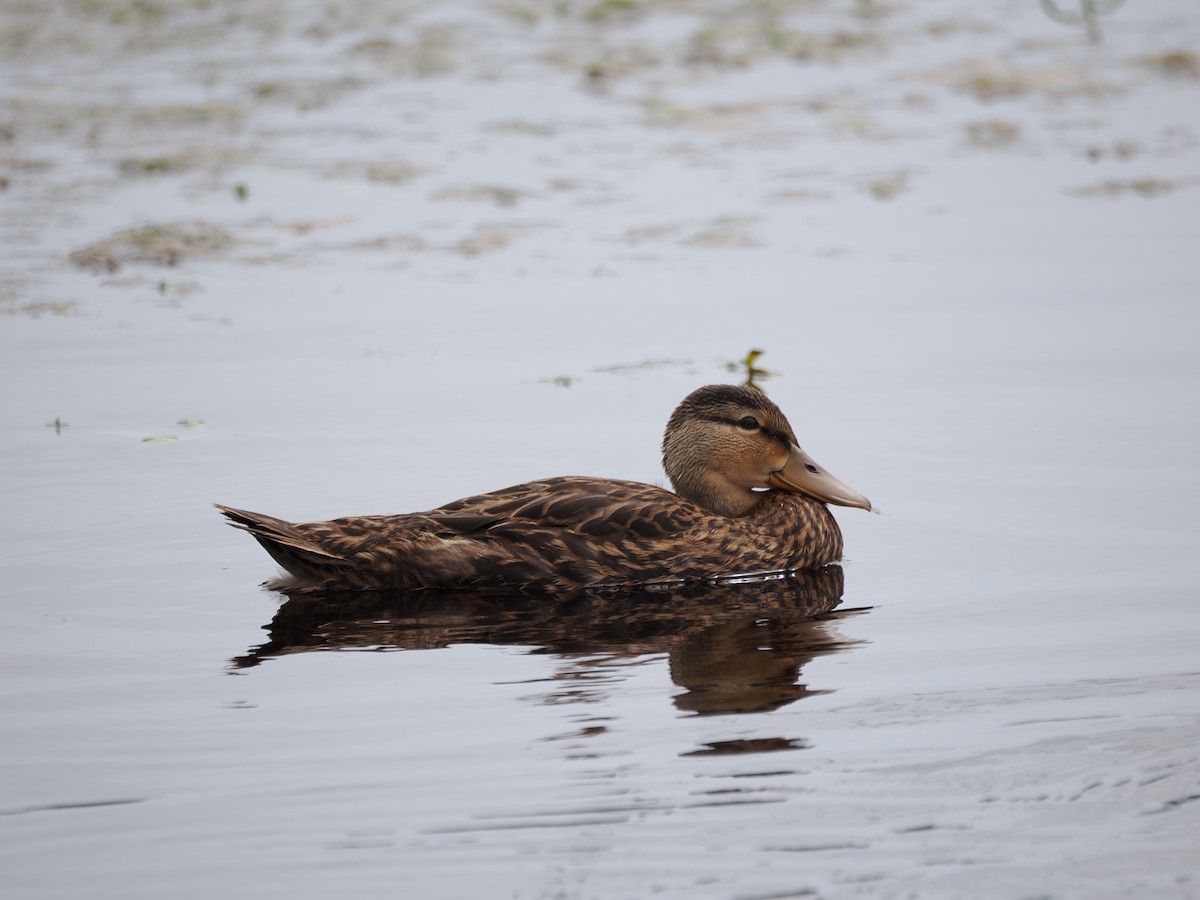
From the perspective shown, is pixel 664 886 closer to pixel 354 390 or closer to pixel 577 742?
pixel 577 742

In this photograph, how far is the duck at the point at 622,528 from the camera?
24.7ft

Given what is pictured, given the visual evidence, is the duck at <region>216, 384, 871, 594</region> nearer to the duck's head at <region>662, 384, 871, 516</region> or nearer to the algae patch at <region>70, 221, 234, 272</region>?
the duck's head at <region>662, 384, 871, 516</region>

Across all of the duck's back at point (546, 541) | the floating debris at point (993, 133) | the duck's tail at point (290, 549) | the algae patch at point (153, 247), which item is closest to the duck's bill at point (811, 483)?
the duck's back at point (546, 541)

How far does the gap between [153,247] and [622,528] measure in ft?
20.8

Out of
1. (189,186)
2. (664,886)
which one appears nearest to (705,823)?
(664,886)

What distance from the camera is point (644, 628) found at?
277 inches

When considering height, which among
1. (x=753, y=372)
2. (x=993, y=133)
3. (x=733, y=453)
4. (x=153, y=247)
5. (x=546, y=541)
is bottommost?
(x=546, y=541)

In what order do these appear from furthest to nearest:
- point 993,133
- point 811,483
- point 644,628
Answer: point 993,133
point 811,483
point 644,628

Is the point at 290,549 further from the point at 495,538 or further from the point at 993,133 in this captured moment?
the point at 993,133

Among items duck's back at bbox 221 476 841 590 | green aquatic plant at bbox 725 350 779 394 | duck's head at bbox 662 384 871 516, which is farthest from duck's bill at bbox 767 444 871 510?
green aquatic plant at bbox 725 350 779 394

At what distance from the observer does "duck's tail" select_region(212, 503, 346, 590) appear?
738 centimetres

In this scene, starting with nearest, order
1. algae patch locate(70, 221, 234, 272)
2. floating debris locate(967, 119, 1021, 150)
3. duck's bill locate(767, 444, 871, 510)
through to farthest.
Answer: duck's bill locate(767, 444, 871, 510)
algae patch locate(70, 221, 234, 272)
floating debris locate(967, 119, 1021, 150)

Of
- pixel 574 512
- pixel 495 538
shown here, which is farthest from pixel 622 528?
pixel 495 538

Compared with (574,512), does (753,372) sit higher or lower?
higher
